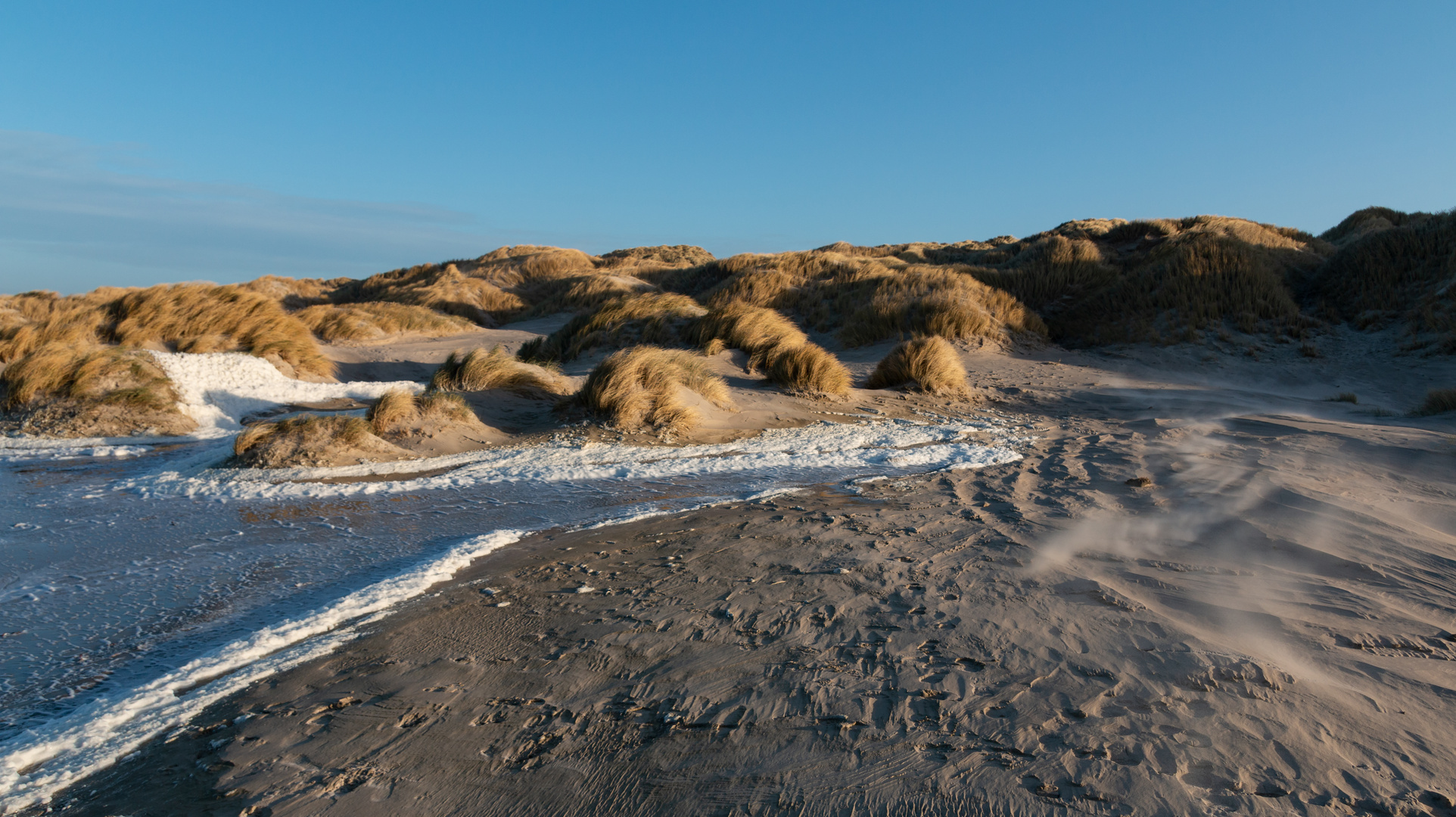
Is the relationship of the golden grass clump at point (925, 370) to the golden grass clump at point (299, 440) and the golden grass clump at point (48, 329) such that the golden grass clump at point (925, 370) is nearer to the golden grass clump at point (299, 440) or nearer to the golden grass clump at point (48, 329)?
the golden grass clump at point (299, 440)

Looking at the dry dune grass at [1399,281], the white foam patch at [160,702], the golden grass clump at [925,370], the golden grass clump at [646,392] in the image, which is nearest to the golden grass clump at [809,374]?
the golden grass clump at [925,370]

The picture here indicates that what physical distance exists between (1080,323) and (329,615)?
47.8 feet

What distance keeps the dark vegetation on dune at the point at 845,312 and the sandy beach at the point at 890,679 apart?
391 cm

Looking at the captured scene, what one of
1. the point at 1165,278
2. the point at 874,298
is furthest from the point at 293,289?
the point at 1165,278

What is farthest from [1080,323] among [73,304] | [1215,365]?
[73,304]

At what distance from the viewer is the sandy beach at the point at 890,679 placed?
5.73 feet

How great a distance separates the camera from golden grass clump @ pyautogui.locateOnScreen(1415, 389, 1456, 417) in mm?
7285

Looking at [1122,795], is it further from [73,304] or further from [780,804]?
[73,304]

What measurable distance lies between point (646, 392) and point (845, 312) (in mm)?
9174

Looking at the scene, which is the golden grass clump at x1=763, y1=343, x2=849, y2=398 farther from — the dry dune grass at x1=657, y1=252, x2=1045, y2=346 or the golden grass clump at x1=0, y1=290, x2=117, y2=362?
the golden grass clump at x1=0, y1=290, x2=117, y2=362

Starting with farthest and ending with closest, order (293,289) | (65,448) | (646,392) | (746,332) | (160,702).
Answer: (293,289) < (746,332) < (646,392) < (65,448) < (160,702)

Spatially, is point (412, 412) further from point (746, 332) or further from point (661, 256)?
point (661, 256)

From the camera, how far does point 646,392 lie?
714cm

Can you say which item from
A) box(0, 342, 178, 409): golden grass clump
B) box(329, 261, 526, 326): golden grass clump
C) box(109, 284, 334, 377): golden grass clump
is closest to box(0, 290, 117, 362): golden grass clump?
box(109, 284, 334, 377): golden grass clump
